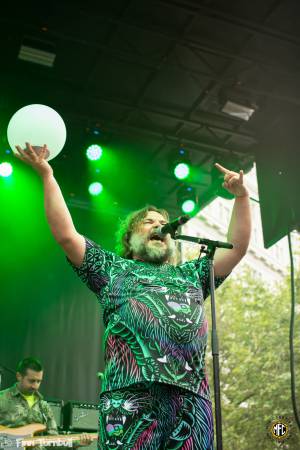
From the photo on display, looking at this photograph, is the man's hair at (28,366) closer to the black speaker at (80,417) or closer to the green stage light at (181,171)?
the black speaker at (80,417)

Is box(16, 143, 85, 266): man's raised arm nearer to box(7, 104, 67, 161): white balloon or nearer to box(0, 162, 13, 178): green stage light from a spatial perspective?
box(7, 104, 67, 161): white balloon

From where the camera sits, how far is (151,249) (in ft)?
8.29

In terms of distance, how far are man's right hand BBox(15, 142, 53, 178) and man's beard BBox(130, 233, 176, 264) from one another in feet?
1.81

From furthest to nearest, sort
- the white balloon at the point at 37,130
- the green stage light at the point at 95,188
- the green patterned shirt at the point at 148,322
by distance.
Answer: the green stage light at the point at 95,188, the white balloon at the point at 37,130, the green patterned shirt at the point at 148,322

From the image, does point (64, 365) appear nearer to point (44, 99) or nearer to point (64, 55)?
point (44, 99)

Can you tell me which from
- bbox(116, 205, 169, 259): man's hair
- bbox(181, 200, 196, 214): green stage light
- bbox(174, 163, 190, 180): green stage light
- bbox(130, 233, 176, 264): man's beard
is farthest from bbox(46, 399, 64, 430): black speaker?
bbox(130, 233, 176, 264): man's beard

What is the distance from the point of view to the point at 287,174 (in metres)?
6.53

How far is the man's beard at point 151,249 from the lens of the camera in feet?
8.23

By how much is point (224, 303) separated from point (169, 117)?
44.3 ft

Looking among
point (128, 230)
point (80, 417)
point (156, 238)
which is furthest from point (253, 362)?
point (156, 238)

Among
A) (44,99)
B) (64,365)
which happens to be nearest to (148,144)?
(44,99)

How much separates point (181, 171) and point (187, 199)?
21.2 inches

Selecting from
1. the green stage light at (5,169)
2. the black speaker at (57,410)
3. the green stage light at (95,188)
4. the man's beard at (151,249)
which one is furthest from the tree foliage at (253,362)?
the man's beard at (151,249)

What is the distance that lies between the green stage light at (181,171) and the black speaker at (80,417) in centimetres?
324
